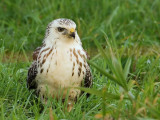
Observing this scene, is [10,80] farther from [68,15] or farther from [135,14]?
[135,14]

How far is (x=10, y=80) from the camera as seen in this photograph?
203 inches

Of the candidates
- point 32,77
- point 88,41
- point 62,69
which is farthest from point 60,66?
point 88,41

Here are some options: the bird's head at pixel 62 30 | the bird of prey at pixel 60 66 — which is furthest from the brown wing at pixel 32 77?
the bird's head at pixel 62 30

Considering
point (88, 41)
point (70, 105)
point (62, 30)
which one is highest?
point (88, 41)

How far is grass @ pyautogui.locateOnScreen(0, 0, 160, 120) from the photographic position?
471 cm

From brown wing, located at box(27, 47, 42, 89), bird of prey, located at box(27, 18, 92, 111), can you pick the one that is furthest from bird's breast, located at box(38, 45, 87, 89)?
brown wing, located at box(27, 47, 42, 89)

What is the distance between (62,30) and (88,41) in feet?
5.97

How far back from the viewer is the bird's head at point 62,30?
4843 millimetres

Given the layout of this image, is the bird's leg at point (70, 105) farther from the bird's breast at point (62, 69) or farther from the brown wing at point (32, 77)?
the brown wing at point (32, 77)

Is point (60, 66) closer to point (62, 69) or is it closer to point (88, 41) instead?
point (62, 69)

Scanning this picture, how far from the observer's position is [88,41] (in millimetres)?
6719

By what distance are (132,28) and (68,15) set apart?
0.95m

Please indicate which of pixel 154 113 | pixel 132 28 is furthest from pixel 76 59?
→ pixel 132 28

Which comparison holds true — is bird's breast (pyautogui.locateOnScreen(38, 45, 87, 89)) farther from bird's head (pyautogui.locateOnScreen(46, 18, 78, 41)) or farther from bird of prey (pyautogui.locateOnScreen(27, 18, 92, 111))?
bird's head (pyautogui.locateOnScreen(46, 18, 78, 41))
